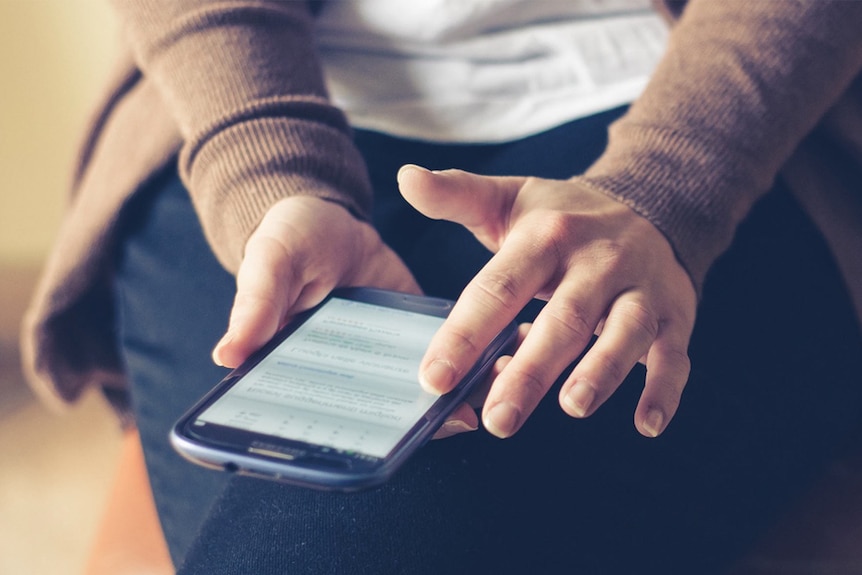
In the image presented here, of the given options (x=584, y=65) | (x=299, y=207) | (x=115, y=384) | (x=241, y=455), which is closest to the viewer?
(x=241, y=455)

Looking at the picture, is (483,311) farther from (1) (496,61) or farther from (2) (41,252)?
(2) (41,252)

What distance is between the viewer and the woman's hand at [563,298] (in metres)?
0.34

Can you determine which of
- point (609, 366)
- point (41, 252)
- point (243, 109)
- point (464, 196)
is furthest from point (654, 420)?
point (41, 252)

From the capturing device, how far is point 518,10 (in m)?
0.55

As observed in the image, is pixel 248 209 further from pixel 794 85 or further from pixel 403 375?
pixel 794 85

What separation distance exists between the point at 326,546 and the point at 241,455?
0.23 feet

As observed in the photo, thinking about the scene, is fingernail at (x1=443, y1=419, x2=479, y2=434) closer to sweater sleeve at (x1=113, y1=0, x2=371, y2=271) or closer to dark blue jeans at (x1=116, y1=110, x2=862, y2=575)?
dark blue jeans at (x1=116, y1=110, x2=862, y2=575)

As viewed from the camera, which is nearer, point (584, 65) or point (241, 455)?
point (241, 455)

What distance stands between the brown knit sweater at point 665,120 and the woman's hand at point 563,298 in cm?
3

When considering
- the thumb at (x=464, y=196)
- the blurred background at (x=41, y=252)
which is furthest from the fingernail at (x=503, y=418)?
the blurred background at (x=41, y=252)

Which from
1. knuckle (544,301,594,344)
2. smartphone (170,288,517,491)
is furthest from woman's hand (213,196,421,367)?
knuckle (544,301,594,344)

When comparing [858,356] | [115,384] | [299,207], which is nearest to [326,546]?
[299,207]

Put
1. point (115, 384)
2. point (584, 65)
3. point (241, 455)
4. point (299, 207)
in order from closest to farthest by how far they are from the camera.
Answer: point (241, 455) → point (299, 207) → point (584, 65) → point (115, 384)

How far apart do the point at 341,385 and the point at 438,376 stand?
0.06 metres
